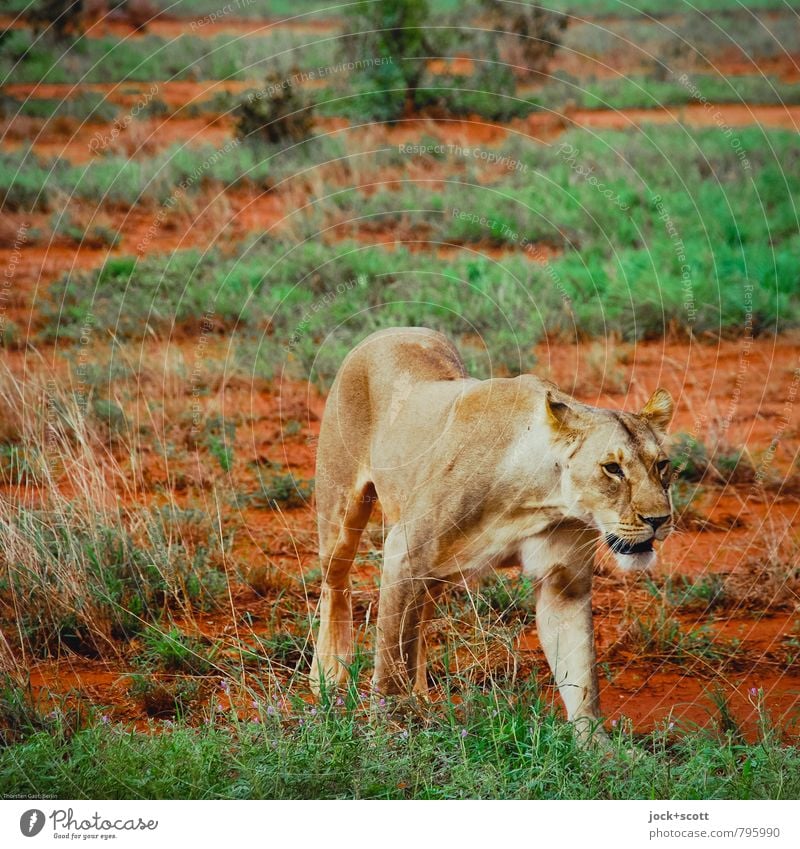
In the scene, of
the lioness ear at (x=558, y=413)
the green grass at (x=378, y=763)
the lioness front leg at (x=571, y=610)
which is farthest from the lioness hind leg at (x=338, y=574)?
the lioness ear at (x=558, y=413)

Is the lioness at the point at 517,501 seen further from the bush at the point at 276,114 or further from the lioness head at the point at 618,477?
the bush at the point at 276,114

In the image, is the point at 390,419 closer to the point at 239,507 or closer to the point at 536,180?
the point at 239,507

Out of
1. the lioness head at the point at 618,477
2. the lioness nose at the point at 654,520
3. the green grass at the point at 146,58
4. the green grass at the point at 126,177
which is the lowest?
the lioness nose at the point at 654,520

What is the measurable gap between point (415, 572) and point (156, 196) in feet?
31.5

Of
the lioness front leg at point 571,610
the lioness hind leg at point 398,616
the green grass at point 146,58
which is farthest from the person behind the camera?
the green grass at point 146,58

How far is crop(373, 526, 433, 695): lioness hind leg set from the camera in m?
5.94

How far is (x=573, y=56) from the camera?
765 inches

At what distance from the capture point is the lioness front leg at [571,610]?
19.1 ft

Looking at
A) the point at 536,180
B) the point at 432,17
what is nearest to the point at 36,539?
the point at 536,180

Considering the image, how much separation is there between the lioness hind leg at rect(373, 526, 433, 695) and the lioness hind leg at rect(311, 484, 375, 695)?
25.3 inches

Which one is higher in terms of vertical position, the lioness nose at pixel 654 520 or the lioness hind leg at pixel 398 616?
the lioness nose at pixel 654 520

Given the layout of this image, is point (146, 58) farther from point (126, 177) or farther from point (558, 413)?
point (558, 413)

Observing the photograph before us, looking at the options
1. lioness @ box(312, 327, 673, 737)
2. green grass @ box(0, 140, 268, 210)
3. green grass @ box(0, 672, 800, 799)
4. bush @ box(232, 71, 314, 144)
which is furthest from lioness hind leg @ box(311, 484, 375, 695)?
bush @ box(232, 71, 314, 144)

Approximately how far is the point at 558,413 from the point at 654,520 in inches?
25.1
